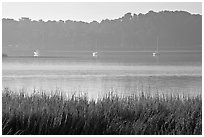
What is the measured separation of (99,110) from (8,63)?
18.5m

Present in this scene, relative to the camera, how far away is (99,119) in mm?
6000

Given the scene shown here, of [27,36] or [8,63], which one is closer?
[27,36]

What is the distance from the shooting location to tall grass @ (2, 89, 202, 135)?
5.54 meters

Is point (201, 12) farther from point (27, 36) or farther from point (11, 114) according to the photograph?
point (27, 36)

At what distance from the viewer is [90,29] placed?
26.2ft

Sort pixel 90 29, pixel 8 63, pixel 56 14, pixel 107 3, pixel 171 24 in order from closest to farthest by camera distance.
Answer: pixel 107 3 < pixel 56 14 < pixel 90 29 < pixel 171 24 < pixel 8 63

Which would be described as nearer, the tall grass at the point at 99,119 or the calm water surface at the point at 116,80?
the tall grass at the point at 99,119

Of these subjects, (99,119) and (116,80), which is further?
(116,80)

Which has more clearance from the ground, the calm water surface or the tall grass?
the tall grass

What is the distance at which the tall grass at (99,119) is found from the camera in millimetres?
5543

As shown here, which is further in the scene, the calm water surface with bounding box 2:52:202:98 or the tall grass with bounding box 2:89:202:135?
the calm water surface with bounding box 2:52:202:98

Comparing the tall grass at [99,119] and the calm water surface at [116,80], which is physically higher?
the tall grass at [99,119]

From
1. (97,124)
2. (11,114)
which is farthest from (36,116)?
(97,124)

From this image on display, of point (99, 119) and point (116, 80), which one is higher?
point (99, 119)
